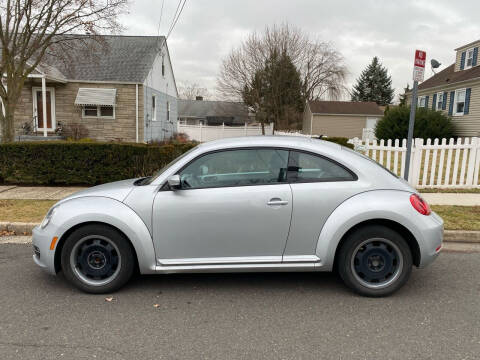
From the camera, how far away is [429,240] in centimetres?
363

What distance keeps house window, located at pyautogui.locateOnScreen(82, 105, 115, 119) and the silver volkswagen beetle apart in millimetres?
16773

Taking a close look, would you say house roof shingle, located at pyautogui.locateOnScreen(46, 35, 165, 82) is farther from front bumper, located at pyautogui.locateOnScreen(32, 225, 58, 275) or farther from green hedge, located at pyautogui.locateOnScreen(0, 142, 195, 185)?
front bumper, located at pyautogui.locateOnScreen(32, 225, 58, 275)

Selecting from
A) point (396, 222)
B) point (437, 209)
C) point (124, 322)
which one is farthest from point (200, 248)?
point (437, 209)

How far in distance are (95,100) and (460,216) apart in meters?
17.3

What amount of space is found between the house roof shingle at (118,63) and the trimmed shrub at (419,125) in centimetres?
1410

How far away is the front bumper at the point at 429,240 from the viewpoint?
3.62 m

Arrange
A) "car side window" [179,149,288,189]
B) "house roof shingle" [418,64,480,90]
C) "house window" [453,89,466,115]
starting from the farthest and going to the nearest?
"house window" [453,89,466,115] → "house roof shingle" [418,64,480,90] → "car side window" [179,149,288,189]

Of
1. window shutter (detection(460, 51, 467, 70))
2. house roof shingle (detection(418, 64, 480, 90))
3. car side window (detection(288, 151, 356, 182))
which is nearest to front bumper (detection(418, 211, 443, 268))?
car side window (detection(288, 151, 356, 182))

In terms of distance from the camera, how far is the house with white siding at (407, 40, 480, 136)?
70.6 ft

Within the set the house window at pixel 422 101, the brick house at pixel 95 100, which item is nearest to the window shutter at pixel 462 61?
the house window at pixel 422 101

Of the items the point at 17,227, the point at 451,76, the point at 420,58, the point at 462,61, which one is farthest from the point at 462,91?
the point at 17,227

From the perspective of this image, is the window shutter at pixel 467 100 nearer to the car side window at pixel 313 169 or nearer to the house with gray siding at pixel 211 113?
the car side window at pixel 313 169

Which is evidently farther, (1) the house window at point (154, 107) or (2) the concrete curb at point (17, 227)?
(1) the house window at point (154, 107)

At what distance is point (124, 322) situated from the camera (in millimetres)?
3186
